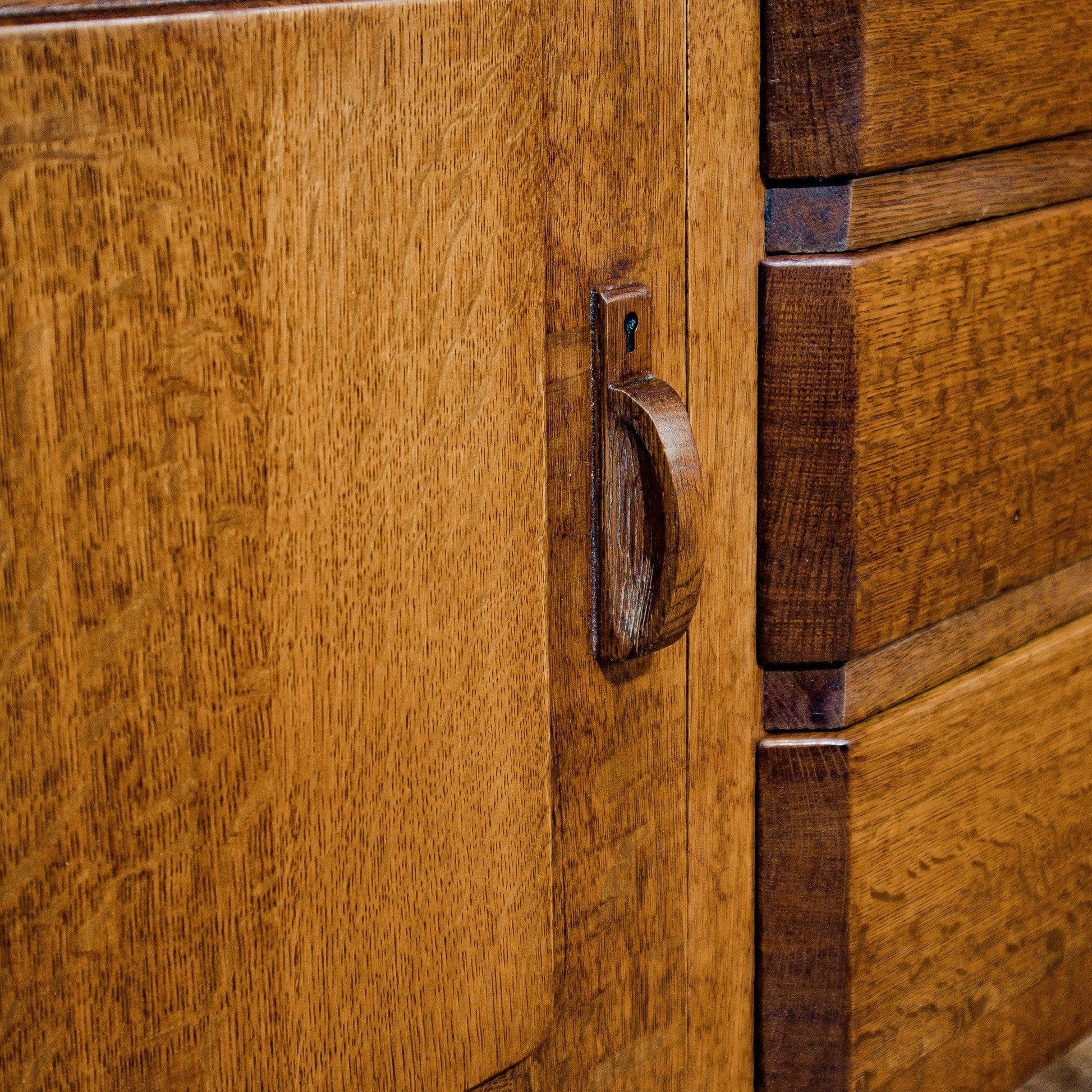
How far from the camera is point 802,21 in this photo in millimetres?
572

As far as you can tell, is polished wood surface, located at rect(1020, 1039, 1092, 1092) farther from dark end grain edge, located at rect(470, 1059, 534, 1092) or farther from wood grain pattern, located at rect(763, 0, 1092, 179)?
wood grain pattern, located at rect(763, 0, 1092, 179)

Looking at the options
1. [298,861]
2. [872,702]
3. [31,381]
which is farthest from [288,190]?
[872,702]

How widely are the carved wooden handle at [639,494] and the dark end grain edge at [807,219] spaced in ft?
0.25

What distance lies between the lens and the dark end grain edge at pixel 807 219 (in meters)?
0.59

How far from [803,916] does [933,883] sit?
7 centimetres

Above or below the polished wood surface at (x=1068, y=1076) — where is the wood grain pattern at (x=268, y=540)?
above

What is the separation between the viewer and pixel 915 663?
2.19 feet

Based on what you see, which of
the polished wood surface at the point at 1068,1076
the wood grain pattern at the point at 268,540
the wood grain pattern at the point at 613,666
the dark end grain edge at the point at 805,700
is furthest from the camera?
the polished wood surface at the point at 1068,1076

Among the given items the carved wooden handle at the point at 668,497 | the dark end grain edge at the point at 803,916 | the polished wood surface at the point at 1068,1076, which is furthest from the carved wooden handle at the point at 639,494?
the polished wood surface at the point at 1068,1076

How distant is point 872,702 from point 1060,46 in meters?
0.30

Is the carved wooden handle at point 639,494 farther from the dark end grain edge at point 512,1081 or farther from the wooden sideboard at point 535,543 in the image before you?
the dark end grain edge at point 512,1081

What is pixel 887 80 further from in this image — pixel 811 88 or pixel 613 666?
pixel 613 666

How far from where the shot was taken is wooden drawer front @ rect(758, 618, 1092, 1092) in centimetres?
65

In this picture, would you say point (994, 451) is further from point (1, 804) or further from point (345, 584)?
point (1, 804)
